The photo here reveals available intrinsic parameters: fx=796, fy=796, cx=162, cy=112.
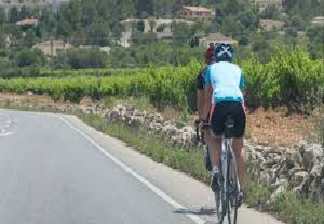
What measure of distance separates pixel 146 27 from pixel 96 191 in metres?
130

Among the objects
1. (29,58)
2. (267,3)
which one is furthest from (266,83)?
(267,3)

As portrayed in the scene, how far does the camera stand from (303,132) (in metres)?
22.3

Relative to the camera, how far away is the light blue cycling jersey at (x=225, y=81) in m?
9.17

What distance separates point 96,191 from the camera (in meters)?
13.0

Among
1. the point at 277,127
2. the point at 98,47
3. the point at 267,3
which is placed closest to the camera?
the point at 277,127

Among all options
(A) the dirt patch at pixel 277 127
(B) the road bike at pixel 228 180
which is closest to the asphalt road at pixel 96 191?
(B) the road bike at pixel 228 180

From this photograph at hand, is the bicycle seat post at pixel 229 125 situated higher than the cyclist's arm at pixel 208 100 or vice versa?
the cyclist's arm at pixel 208 100

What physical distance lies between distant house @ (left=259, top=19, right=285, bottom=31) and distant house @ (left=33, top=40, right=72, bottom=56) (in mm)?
37407

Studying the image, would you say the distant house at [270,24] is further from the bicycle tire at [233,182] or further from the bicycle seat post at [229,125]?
the bicycle seat post at [229,125]

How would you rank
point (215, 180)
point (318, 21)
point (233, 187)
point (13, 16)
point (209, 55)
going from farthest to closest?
point (13, 16) → point (318, 21) → point (209, 55) → point (215, 180) → point (233, 187)

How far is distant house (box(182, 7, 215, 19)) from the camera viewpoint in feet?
417

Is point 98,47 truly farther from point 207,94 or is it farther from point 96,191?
point 207,94

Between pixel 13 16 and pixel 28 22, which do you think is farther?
pixel 13 16

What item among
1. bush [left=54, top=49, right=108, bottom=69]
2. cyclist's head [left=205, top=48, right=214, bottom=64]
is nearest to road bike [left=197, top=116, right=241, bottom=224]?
cyclist's head [left=205, top=48, right=214, bottom=64]
